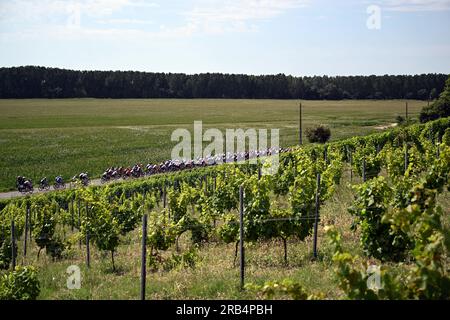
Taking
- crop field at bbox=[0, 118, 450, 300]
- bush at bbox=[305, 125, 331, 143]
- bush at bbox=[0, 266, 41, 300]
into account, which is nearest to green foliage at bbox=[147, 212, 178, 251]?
crop field at bbox=[0, 118, 450, 300]

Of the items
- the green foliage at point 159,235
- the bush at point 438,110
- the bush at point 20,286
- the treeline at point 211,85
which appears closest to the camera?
the bush at point 20,286

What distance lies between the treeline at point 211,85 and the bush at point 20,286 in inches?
5320

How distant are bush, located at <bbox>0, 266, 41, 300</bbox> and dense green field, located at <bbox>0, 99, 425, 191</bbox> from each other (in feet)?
90.6

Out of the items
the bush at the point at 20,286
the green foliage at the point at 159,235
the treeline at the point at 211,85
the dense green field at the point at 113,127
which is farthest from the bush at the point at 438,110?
the treeline at the point at 211,85

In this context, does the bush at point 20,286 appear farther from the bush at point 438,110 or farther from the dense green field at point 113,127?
the bush at point 438,110

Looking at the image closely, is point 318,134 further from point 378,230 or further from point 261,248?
point 378,230

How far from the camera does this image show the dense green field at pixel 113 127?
46.7m

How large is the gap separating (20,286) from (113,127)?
68386 mm

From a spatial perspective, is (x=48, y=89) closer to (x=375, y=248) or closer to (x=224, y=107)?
(x=224, y=107)

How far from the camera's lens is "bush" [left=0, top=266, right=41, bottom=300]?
32.8 feet

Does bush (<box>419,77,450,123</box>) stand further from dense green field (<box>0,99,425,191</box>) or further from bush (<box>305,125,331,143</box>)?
bush (<box>305,125,331,143</box>)

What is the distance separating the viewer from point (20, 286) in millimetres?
10047
